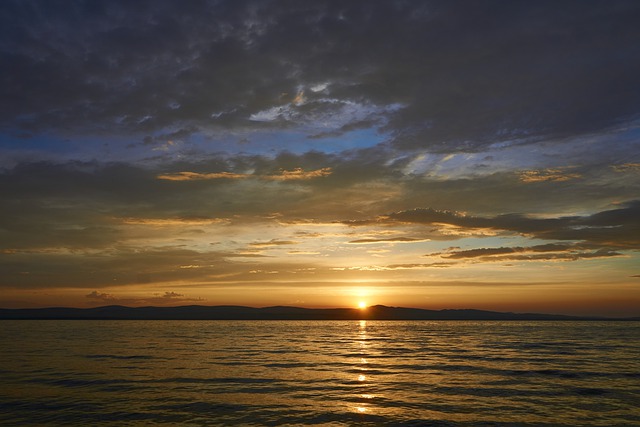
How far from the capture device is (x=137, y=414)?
26703 millimetres

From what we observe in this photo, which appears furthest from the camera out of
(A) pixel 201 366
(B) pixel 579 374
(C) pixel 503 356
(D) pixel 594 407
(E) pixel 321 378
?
(C) pixel 503 356

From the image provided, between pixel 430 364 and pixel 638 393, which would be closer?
pixel 638 393

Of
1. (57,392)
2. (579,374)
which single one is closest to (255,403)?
(57,392)

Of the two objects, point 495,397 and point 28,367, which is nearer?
point 495,397

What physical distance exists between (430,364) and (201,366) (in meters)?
23.6

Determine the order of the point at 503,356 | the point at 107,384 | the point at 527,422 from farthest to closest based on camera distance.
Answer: the point at 503,356 → the point at 107,384 → the point at 527,422

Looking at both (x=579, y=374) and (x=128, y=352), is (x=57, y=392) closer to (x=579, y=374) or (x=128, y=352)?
(x=128, y=352)

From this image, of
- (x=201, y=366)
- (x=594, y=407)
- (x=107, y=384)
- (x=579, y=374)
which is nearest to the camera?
(x=594, y=407)

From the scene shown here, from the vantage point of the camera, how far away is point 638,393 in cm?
3362

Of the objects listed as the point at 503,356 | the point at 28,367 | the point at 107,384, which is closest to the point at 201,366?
the point at 107,384

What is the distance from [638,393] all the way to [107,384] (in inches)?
1510

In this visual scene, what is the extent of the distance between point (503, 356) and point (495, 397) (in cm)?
3131

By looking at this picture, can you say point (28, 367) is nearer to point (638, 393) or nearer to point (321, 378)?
point (321, 378)

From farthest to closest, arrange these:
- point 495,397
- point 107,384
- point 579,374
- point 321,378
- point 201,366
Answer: point 201,366
point 579,374
point 321,378
point 107,384
point 495,397
